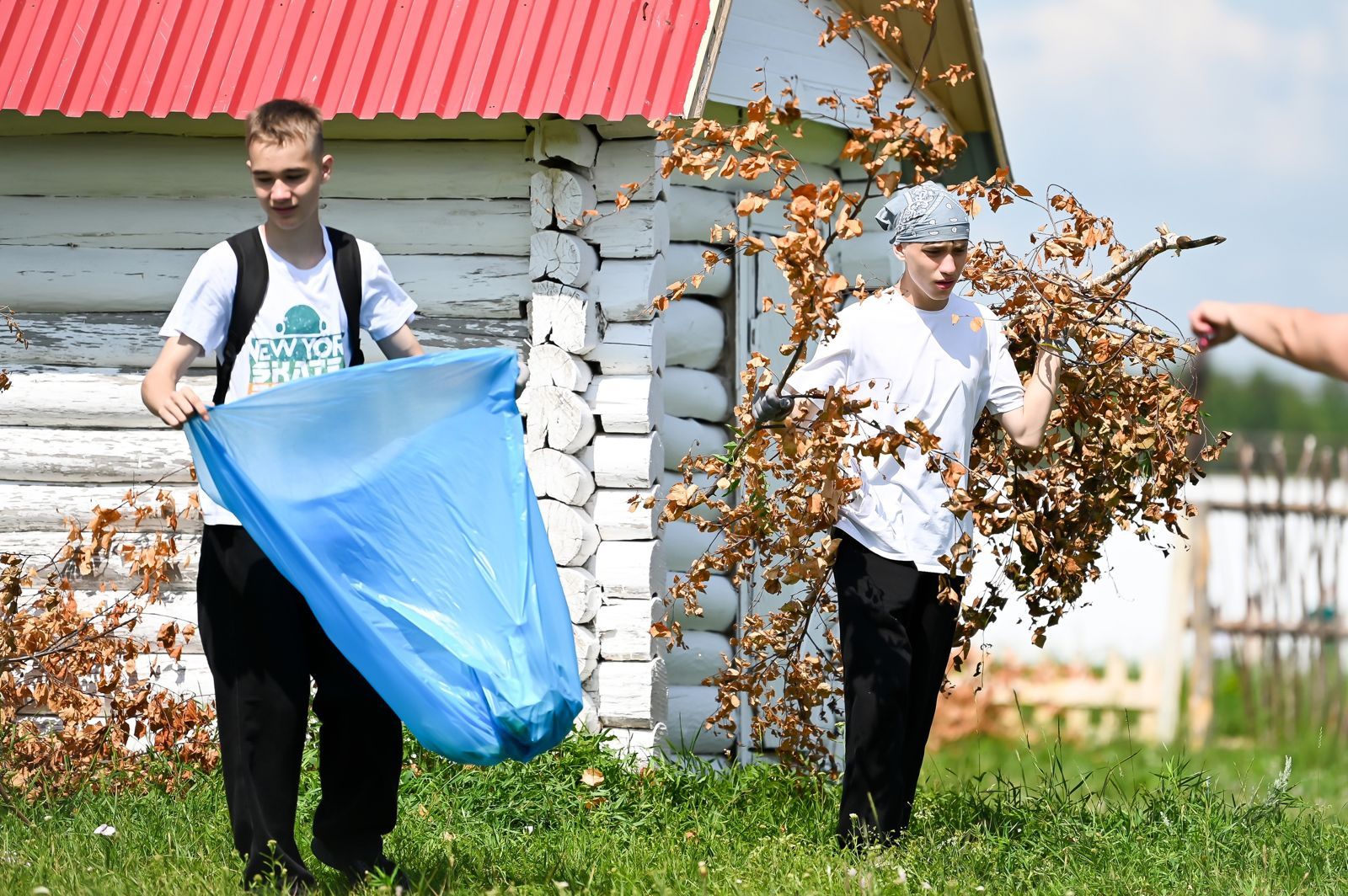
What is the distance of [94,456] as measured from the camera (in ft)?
19.9

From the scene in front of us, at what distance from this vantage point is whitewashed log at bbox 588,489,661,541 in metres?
5.61

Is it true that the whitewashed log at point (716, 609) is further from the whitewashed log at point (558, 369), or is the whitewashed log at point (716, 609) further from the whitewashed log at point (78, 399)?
the whitewashed log at point (78, 399)

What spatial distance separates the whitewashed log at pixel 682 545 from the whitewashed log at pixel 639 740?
943 millimetres

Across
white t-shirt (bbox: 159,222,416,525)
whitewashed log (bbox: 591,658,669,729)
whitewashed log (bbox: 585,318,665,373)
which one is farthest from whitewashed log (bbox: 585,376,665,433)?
white t-shirt (bbox: 159,222,416,525)

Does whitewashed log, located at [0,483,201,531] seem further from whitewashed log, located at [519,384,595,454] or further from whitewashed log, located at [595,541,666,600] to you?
whitewashed log, located at [595,541,666,600]

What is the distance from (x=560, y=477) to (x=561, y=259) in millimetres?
854

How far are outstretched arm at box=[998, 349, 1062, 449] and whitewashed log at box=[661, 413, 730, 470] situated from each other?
193 centimetres

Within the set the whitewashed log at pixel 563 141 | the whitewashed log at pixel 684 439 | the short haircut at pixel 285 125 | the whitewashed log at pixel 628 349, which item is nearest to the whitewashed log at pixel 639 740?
the whitewashed log at pixel 684 439

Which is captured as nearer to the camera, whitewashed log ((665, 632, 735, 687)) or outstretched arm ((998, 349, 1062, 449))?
outstretched arm ((998, 349, 1062, 449))

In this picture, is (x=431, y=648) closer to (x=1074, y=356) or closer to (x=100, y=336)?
(x=1074, y=356)

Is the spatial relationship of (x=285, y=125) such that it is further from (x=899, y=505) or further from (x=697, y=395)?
(x=697, y=395)

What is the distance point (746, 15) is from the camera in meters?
6.51

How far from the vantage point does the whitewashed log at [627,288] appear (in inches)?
222

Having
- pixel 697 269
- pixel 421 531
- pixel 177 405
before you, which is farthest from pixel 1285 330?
pixel 697 269
